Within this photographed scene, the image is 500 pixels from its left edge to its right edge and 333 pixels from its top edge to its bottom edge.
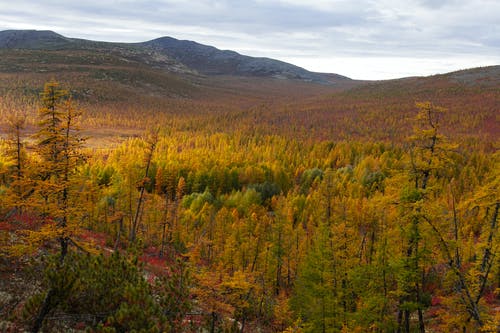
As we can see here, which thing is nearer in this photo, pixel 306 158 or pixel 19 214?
pixel 19 214

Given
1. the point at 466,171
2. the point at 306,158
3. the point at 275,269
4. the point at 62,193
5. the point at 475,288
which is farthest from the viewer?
the point at 306,158

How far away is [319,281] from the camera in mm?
24547

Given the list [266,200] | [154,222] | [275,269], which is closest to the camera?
[275,269]

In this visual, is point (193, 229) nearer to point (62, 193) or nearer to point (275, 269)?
point (275, 269)

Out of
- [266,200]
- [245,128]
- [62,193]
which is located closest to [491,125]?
[245,128]

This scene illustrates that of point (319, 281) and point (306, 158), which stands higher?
point (319, 281)

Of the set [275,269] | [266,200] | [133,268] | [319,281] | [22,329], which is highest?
[133,268]

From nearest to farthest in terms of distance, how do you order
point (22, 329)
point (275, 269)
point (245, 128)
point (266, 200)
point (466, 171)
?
point (22, 329)
point (275, 269)
point (266, 200)
point (466, 171)
point (245, 128)

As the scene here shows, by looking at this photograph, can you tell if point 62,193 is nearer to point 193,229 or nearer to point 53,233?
point 53,233

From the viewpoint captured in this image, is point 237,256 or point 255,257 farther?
point 237,256

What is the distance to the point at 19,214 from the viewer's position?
26625mm

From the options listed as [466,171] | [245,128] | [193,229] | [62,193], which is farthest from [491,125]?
[62,193]

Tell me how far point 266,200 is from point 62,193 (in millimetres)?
65619

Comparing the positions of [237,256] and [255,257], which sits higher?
[255,257]
